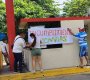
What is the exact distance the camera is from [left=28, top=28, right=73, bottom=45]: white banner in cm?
1523

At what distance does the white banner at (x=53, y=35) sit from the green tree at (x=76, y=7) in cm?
2012

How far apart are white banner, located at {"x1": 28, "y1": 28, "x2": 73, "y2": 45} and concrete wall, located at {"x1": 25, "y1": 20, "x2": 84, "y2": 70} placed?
260mm

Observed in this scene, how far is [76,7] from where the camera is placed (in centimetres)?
3928

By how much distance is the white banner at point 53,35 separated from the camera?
15.2 metres

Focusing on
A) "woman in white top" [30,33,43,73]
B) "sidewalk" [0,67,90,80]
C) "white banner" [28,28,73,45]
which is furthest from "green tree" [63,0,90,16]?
"woman in white top" [30,33,43,73]

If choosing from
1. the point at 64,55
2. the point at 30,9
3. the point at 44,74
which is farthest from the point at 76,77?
the point at 30,9

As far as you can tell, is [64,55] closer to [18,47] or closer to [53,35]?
[53,35]

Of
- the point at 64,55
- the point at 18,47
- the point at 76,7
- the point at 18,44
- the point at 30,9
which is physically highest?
the point at 76,7

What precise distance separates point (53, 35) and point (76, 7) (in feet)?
79.6

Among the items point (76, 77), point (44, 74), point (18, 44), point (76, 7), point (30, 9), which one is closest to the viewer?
point (76, 77)

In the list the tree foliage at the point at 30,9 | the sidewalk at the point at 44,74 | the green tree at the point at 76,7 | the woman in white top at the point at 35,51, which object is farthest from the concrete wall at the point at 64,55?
the green tree at the point at 76,7

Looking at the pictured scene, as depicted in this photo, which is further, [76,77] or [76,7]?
[76,7]

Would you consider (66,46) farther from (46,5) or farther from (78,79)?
(46,5)

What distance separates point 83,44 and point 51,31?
59.5 inches
